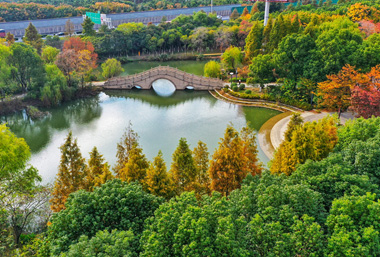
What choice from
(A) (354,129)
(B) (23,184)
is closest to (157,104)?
(B) (23,184)

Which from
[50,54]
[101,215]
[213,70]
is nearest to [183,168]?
[101,215]

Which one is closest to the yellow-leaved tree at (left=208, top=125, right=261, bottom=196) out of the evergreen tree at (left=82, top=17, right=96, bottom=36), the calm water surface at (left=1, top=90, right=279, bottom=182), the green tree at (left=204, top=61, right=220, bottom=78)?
the calm water surface at (left=1, top=90, right=279, bottom=182)

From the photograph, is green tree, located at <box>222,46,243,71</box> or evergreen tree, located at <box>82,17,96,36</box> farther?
evergreen tree, located at <box>82,17,96,36</box>

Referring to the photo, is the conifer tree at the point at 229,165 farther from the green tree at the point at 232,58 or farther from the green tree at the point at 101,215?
the green tree at the point at 232,58

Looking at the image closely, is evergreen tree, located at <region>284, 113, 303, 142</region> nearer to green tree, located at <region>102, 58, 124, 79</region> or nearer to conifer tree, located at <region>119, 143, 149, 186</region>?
conifer tree, located at <region>119, 143, 149, 186</region>

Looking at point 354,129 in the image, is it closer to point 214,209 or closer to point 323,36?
point 214,209

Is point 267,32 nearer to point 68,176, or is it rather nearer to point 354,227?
point 68,176

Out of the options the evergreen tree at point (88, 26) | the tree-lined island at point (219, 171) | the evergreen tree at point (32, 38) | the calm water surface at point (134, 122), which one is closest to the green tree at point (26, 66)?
the tree-lined island at point (219, 171)
